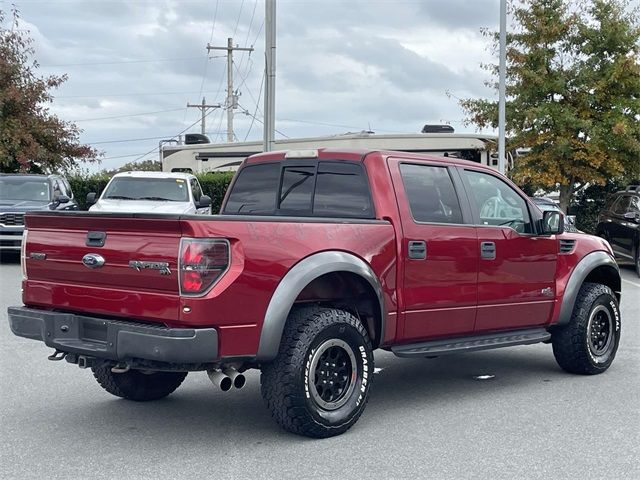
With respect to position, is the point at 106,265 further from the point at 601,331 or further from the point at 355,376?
the point at 601,331

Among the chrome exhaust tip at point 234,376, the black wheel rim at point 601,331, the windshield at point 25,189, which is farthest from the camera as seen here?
the windshield at point 25,189

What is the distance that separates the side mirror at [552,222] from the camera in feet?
24.6

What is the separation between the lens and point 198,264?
5.16 meters

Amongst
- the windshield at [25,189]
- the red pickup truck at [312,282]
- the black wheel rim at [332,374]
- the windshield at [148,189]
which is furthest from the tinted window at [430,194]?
the windshield at [25,189]

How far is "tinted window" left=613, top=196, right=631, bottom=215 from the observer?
1914 cm

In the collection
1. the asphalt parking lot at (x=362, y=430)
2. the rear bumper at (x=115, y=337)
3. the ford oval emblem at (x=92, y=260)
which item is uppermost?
the ford oval emblem at (x=92, y=260)

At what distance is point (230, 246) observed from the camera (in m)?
5.26

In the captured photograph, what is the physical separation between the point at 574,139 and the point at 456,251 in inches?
753

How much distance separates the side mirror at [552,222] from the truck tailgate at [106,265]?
11.8 ft

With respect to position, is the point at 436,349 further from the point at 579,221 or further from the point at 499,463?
the point at 579,221

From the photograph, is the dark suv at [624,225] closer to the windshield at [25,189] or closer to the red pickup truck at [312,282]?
the red pickup truck at [312,282]

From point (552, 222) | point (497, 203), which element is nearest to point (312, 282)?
point (497, 203)

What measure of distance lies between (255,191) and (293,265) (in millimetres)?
1846

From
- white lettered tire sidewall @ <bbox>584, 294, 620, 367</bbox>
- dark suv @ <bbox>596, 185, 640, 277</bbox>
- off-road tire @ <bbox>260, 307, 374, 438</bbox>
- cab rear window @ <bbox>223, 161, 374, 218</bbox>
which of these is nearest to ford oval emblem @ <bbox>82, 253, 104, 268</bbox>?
off-road tire @ <bbox>260, 307, 374, 438</bbox>
